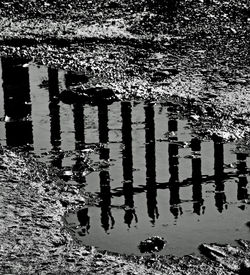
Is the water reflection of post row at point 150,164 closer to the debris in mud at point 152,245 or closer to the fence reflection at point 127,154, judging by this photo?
the fence reflection at point 127,154

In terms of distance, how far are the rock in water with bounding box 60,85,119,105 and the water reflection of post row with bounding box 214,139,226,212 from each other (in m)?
1.09

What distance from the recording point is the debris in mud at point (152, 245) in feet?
11.6

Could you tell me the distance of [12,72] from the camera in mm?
6199

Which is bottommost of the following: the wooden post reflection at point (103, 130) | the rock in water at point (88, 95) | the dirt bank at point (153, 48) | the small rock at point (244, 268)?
the small rock at point (244, 268)

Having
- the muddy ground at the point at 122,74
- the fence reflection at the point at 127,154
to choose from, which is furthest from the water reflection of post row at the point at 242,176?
the muddy ground at the point at 122,74

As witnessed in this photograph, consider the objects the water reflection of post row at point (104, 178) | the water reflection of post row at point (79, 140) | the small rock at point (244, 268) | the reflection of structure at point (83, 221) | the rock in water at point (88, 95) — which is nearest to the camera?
the small rock at point (244, 268)

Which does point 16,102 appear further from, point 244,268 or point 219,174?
point 244,268

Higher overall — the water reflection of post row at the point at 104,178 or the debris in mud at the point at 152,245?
the water reflection of post row at the point at 104,178

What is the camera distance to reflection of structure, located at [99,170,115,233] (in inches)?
150

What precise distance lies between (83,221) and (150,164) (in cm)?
81

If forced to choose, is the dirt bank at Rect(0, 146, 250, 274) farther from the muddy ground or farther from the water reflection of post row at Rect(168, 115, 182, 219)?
the water reflection of post row at Rect(168, 115, 182, 219)

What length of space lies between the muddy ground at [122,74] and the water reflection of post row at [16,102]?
0.71 feet

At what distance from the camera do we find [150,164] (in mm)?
4508

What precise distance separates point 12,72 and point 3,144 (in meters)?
1.52
